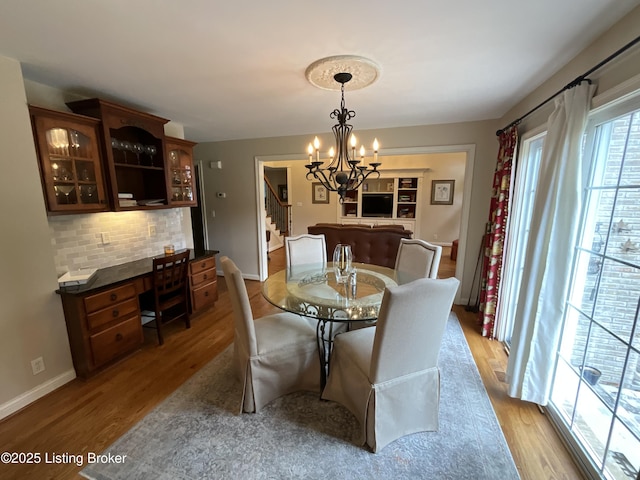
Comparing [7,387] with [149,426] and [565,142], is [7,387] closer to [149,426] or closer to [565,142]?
[149,426]

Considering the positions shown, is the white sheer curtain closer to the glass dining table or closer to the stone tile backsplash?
the glass dining table

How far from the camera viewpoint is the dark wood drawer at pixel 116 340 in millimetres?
2163

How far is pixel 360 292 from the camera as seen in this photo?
2.09 metres

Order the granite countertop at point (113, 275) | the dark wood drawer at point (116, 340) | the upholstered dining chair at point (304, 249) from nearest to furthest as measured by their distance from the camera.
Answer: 1. the granite countertop at point (113, 275)
2. the dark wood drawer at point (116, 340)
3. the upholstered dining chair at point (304, 249)

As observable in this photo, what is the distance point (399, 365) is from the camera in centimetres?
153

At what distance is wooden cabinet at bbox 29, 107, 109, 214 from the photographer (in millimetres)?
1961

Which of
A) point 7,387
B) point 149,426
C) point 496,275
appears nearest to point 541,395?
Result: point 496,275

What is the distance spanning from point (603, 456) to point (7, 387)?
3608 millimetres

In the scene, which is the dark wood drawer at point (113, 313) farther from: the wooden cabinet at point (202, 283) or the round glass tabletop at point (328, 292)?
the round glass tabletop at point (328, 292)

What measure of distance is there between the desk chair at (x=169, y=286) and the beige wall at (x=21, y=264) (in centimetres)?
70

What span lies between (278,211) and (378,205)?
9.11ft

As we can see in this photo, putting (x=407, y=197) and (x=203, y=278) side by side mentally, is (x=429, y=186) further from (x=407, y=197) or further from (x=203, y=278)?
(x=203, y=278)

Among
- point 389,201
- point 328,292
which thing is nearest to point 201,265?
point 328,292

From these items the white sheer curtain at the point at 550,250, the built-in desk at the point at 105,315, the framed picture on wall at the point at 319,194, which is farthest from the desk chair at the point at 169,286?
the framed picture on wall at the point at 319,194
